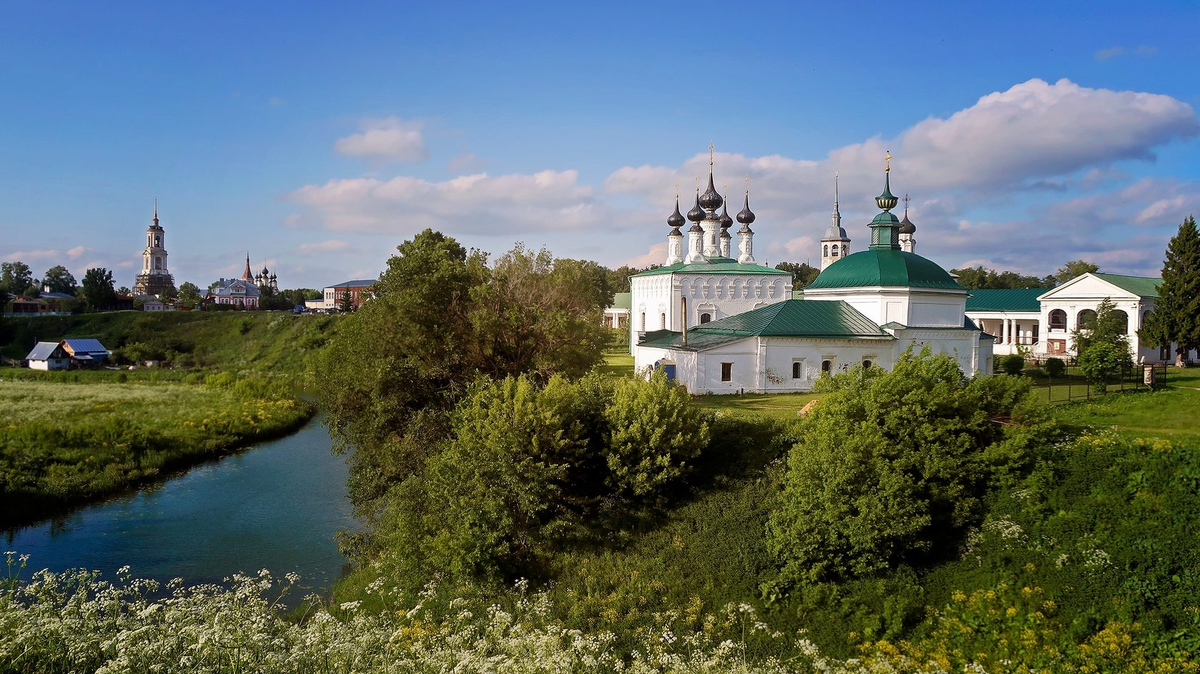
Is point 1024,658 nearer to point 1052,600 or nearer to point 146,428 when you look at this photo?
point 1052,600

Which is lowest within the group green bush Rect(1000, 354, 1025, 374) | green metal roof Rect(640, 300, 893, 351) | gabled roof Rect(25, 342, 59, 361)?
green bush Rect(1000, 354, 1025, 374)

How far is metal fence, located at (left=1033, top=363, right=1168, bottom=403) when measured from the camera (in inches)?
901

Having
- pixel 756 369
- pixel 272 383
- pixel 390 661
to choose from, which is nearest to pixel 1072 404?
pixel 756 369

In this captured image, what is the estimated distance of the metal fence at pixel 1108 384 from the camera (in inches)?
Answer: 901

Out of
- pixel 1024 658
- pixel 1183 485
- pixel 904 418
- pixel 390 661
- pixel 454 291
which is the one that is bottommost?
pixel 1024 658

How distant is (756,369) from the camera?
1035 inches

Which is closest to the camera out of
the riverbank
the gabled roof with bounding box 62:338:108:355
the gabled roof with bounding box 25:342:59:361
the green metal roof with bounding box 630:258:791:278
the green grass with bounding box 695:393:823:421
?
the riverbank

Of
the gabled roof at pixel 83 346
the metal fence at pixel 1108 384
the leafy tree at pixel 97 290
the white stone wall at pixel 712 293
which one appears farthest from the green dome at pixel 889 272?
the leafy tree at pixel 97 290

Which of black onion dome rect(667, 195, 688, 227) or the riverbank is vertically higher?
black onion dome rect(667, 195, 688, 227)

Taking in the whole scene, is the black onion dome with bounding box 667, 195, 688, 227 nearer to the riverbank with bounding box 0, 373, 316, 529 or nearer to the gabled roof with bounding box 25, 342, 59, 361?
the riverbank with bounding box 0, 373, 316, 529

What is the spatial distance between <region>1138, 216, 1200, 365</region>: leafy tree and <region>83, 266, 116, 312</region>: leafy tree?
84.7m

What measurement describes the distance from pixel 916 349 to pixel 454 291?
18.8 m

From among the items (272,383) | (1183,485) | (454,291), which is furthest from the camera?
(272,383)

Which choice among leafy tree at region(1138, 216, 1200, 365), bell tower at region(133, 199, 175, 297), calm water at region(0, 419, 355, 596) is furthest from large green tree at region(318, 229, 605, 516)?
bell tower at region(133, 199, 175, 297)
